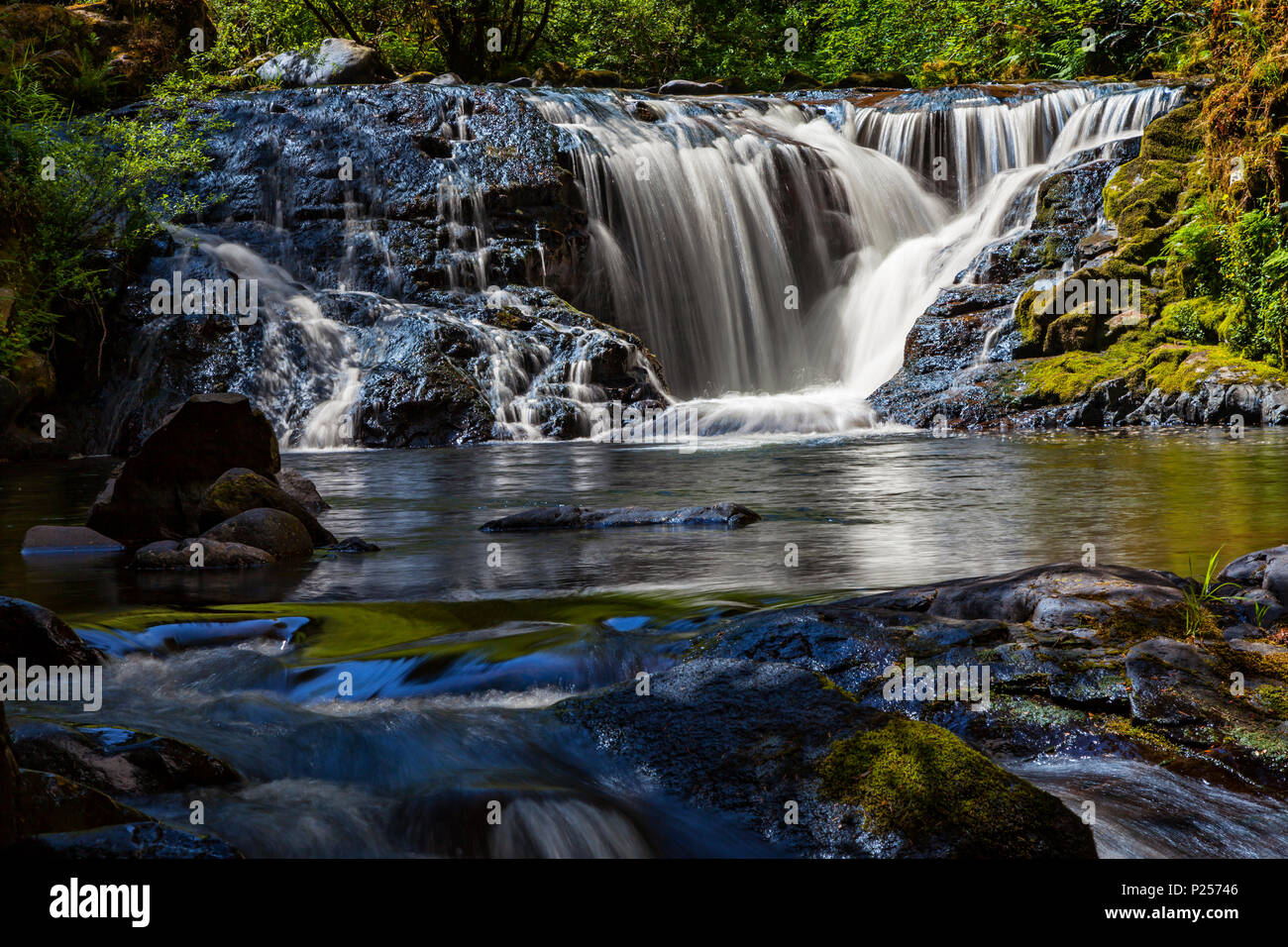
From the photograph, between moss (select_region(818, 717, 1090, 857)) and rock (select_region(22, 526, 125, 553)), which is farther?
rock (select_region(22, 526, 125, 553))

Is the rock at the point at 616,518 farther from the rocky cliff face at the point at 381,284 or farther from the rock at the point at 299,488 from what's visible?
the rocky cliff face at the point at 381,284

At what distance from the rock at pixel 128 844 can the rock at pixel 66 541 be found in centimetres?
513

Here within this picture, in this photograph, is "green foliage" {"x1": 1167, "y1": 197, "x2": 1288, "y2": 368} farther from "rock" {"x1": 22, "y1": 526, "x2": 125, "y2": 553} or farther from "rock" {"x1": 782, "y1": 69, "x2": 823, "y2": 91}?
"rock" {"x1": 782, "y1": 69, "x2": 823, "y2": 91}

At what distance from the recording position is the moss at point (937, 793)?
250cm

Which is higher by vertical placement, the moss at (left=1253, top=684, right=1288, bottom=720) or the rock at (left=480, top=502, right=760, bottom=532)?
the rock at (left=480, top=502, right=760, bottom=532)

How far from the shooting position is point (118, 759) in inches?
113

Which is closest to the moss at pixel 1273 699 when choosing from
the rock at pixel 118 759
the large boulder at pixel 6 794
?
the rock at pixel 118 759

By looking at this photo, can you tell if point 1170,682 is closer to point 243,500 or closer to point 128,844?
point 128,844

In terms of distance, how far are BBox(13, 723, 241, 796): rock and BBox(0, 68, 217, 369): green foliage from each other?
42.2 feet

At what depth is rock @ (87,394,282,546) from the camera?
6.92 metres

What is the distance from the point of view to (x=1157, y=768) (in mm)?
3105

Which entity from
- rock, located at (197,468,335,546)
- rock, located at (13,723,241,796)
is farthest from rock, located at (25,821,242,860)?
rock, located at (197,468,335,546)

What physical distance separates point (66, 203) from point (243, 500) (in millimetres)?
11402
